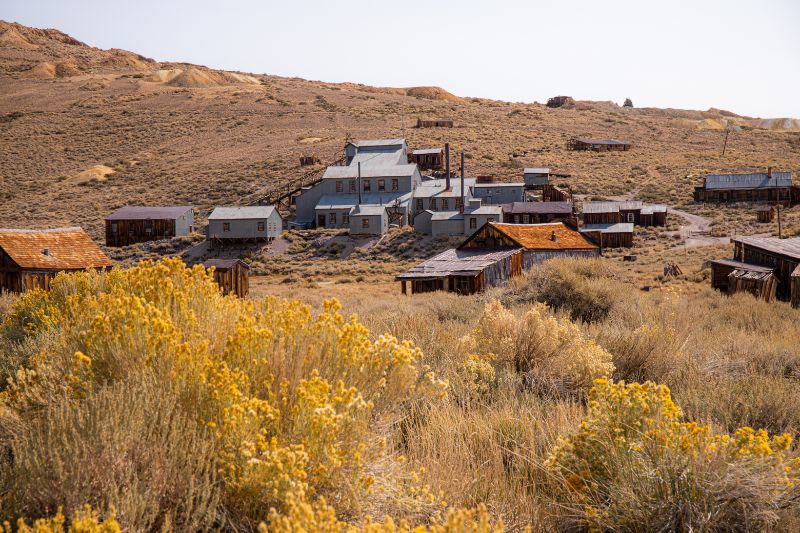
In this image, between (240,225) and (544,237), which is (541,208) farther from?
(240,225)

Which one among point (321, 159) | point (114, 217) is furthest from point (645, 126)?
point (114, 217)

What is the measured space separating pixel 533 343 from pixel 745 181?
206 feet

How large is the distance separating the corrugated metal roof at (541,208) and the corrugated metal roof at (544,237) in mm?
15509

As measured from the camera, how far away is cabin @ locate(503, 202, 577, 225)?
5225 cm

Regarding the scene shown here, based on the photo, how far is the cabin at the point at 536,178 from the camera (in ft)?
208

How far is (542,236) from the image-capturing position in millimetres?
34375

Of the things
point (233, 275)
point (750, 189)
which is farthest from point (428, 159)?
point (233, 275)

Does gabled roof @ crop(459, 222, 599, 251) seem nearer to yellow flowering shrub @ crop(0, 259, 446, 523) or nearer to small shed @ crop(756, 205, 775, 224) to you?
small shed @ crop(756, 205, 775, 224)

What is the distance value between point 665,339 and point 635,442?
176 inches

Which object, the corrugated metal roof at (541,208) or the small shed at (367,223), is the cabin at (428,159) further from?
the small shed at (367,223)

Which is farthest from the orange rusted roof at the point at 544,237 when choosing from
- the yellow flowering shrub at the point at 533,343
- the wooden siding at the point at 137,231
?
the wooden siding at the point at 137,231

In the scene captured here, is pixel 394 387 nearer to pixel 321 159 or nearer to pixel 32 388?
pixel 32 388

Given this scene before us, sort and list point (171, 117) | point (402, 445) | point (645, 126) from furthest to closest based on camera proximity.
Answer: point (645, 126), point (171, 117), point (402, 445)

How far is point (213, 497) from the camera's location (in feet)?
10.6
